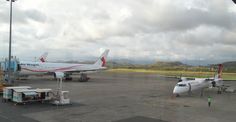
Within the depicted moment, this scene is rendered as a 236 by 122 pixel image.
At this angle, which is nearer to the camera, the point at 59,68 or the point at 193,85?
the point at 193,85

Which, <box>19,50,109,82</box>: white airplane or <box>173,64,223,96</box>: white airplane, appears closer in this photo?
<box>173,64,223,96</box>: white airplane

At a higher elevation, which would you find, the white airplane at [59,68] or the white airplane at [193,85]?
the white airplane at [59,68]

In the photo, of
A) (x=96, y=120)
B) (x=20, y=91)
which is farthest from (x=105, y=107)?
(x=20, y=91)

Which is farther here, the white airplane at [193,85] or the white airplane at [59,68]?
the white airplane at [59,68]

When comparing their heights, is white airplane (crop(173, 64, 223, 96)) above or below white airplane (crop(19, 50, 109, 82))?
below

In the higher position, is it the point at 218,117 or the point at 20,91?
the point at 20,91

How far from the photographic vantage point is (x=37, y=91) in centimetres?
2381

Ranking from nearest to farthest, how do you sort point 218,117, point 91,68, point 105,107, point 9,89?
point 218,117
point 105,107
point 9,89
point 91,68

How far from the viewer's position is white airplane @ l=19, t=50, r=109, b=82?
2083 inches

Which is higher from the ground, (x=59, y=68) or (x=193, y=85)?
(x=59, y=68)

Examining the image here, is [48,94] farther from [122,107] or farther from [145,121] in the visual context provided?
[145,121]

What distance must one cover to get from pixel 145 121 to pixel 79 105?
7.95 m

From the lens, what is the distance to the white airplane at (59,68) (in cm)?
5291

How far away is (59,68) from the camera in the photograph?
57.5 m
